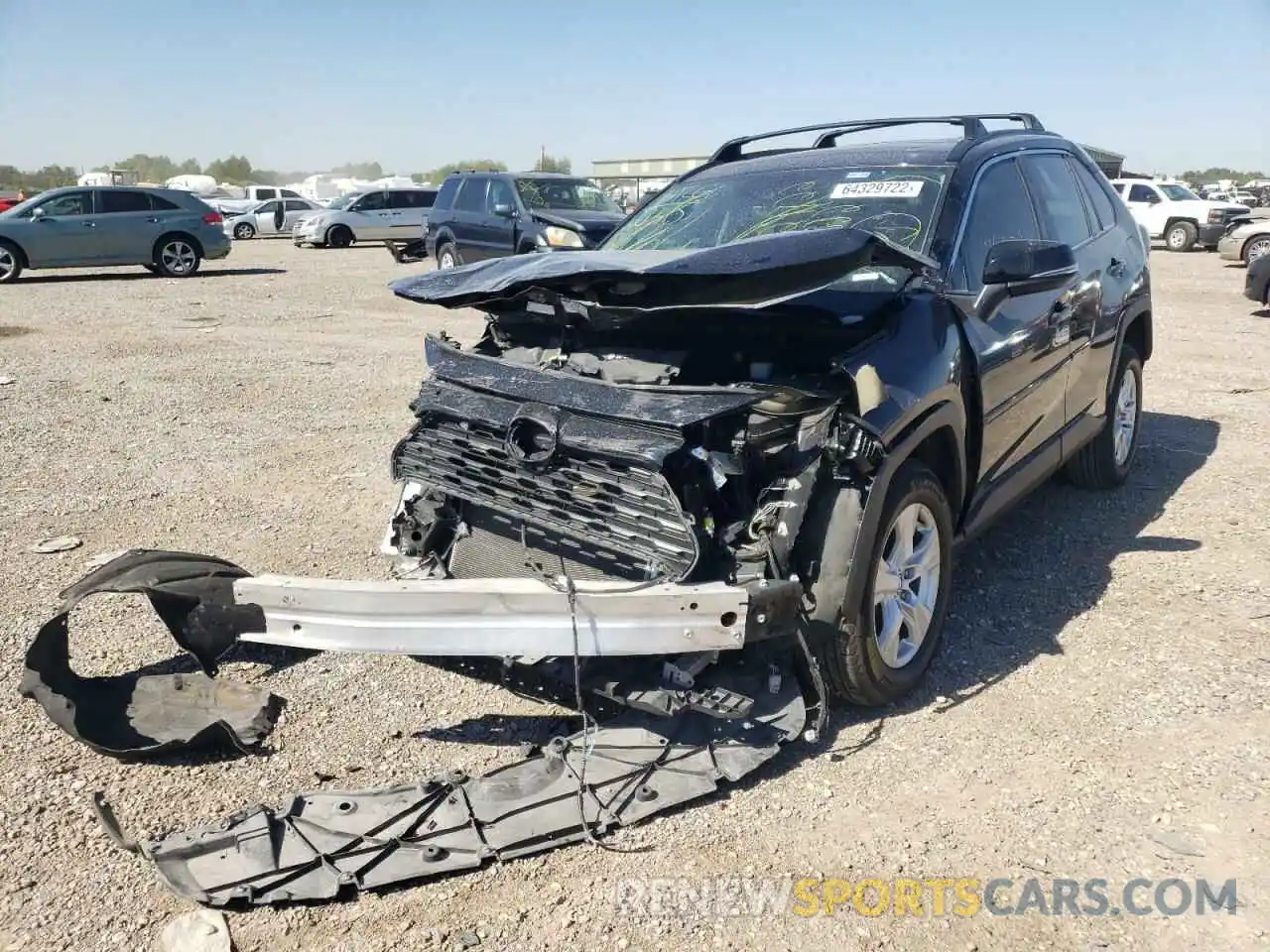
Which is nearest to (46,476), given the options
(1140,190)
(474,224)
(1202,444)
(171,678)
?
(171,678)

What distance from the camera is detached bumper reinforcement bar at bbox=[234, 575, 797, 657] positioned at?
283 cm

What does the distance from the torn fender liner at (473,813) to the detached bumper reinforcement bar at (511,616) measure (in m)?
0.39

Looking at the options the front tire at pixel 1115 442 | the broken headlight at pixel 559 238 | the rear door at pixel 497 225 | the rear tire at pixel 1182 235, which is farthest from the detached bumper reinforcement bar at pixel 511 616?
the rear tire at pixel 1182 235

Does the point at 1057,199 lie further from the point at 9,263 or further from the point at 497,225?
the point at 9,263

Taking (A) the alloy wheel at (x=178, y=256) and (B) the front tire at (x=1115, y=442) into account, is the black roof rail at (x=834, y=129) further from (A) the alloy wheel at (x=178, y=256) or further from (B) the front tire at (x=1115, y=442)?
(A) the alloy wheel at (x=178, y=256)

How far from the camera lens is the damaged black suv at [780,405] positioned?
10.0ft

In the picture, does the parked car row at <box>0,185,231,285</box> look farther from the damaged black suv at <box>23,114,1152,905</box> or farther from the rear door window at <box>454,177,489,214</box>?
the damaged black suv at <box>23,114,1152,905</box>

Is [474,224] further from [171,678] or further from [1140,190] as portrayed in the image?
[1140,190]

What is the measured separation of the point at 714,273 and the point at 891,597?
1.25 meters

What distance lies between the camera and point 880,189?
4.15m

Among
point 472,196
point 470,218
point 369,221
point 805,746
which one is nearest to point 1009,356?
point 805,746

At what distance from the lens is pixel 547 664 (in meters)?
3.29

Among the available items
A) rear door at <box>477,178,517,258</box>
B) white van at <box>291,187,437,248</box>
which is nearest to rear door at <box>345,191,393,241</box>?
white van at <box>291,187,437,248</box>

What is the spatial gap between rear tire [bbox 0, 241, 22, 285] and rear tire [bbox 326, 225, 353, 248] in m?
10.2
